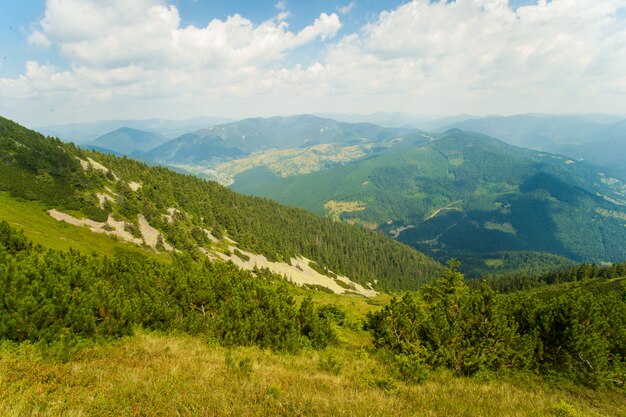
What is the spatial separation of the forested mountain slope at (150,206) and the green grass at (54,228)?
3.24 m

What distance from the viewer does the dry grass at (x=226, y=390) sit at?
7660 millimetres

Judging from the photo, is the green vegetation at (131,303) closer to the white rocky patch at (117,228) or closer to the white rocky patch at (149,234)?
the white rocky patch at (117,228)

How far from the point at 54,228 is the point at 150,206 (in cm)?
3377

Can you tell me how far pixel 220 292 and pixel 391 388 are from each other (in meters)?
12.3

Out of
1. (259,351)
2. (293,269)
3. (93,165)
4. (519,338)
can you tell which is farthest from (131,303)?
(93,165)

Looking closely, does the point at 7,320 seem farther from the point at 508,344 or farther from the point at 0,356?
the point at 508,344

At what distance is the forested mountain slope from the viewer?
69.4 meters

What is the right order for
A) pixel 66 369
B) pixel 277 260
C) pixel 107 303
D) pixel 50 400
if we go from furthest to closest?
pixel 277 260 → pixel 107 303 → pixel 66 369 → pixel 50 400

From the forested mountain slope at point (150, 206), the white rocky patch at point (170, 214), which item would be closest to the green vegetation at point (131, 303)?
the forested mountain slope at point (150, 206)

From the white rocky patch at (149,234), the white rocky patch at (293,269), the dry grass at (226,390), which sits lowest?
the white rocky patch at (293,269)

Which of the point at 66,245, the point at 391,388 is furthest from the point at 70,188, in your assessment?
the point at 391,388

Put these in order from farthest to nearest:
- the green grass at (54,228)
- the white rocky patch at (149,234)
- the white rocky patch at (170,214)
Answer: the white rocky patch at (170,214)
the white rocky patch at (149,234)
the green grass at (54,228)

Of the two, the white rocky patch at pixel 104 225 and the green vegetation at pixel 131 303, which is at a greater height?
the green vegetation at pixel 131 303

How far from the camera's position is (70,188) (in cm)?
7475
